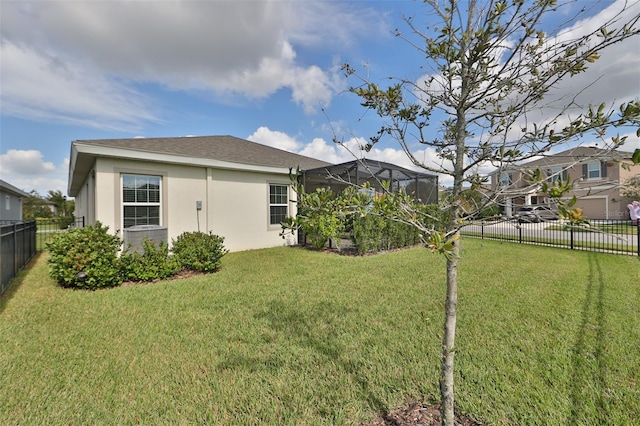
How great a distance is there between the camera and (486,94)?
173 centimetres

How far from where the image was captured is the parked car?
1.32 m

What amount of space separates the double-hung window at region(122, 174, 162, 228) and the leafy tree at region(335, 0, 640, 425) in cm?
772

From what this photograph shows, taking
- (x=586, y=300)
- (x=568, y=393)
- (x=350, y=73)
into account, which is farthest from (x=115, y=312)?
(x=586, y=300)

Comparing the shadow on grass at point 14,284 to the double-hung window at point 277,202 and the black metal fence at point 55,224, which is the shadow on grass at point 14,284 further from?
the double-hung window at point 277,202

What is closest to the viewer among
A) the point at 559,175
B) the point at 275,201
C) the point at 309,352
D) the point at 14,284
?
the point at 559,175

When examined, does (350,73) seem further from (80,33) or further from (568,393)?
(80,33)

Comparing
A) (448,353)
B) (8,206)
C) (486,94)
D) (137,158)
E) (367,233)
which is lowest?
(448,353)

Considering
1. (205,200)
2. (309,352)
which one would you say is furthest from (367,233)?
(309,352)

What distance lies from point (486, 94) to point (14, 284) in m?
8.82

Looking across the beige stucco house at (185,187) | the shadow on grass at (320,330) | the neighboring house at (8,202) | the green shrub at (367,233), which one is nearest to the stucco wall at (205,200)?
the beige stucco house at (185,187)

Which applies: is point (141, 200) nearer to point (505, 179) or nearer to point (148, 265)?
point (148, 265)

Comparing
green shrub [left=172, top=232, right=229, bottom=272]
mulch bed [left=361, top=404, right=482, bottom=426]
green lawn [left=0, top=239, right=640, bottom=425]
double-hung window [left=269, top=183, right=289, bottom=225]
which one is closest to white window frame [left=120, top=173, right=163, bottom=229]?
green shrub [left=172, top=232, right=229, bottom=272]

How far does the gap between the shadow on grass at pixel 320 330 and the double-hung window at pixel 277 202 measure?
21.3ft

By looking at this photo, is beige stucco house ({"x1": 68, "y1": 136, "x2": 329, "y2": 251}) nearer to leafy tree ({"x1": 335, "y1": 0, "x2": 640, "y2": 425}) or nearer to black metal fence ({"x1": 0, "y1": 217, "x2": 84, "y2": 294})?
black metal fence ({"x1": 0, "y1": 217, "x2": 84, "y2": 294})
